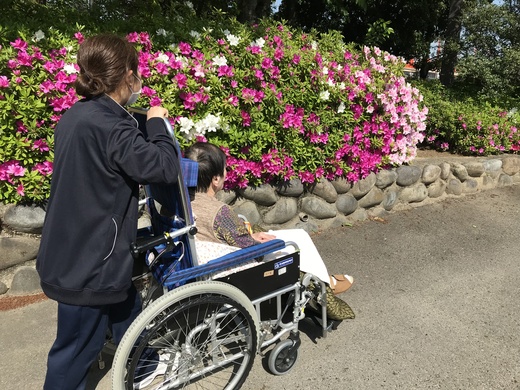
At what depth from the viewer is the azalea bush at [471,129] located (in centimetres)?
640

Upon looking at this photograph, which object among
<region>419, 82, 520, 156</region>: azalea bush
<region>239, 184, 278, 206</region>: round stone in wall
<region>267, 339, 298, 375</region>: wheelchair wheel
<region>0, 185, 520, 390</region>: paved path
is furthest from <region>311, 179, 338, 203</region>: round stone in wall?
<region>419, 82, 520, 156</region>: azalea bush

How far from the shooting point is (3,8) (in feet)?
12.6

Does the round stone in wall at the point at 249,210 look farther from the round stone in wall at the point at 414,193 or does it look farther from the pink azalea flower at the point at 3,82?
the round stone in wall at the point at 414,193

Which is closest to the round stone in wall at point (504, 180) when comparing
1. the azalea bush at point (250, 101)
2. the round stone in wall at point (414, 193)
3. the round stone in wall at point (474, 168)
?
the round stone in wall at point (474, 168)

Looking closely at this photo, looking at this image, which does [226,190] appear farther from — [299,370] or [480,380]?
[480,380]

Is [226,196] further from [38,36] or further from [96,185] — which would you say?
[96,185]

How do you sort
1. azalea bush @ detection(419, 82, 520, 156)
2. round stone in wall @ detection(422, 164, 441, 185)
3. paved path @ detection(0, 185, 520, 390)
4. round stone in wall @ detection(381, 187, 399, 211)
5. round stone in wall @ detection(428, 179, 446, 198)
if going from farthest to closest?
1. azalea bush @ detection(419, 82, 520, 156)
2. round stone in wall @ detection(428, 179, 446, 198)
3. round stone in wall @ detection(422, 164, 441, 185)
4. round stone in wall @ detection(381, 187, 399, 211)
5. paved path @ detection(0, 185, 520, 390)

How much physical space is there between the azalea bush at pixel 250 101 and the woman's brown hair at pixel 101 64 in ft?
4.55

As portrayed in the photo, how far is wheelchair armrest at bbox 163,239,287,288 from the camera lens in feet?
6.43

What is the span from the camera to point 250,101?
3650 mm

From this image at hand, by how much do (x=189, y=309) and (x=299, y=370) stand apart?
3.31ft

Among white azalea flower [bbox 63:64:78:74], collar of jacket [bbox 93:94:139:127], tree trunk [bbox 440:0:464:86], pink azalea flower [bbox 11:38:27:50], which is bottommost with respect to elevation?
collar of jacket [bbox 93:94:139:127]

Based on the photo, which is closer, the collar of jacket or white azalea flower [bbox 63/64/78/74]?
the collar of jacket

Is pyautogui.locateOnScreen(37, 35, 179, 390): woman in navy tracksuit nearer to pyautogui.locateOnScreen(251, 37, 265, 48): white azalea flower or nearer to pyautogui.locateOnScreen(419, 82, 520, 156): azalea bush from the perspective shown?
pyautogui.locateOnScreen(251, 37, 265, 48): white azalea flower
